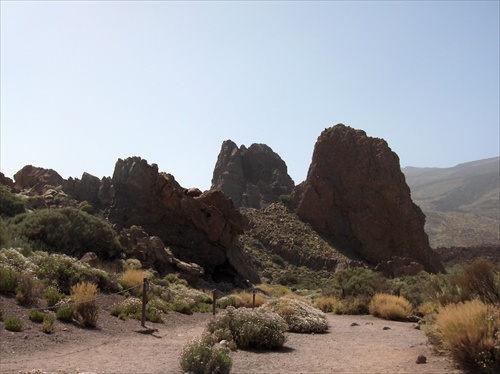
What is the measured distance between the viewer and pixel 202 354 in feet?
29.9

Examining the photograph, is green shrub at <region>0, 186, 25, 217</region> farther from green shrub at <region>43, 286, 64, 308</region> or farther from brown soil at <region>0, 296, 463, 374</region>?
brown soil at <region>0, 296, 463, 374</region>

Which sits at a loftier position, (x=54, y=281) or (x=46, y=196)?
(x=46, y=196)

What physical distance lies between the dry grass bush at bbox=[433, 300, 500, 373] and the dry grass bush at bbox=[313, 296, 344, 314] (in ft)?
49.1

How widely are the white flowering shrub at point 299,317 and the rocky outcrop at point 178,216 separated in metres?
A: 18.5

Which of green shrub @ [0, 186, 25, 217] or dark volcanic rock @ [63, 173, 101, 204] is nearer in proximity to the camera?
green shrub @ [0, 186, 25, 217]

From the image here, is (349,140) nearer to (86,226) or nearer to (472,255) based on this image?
(472,255)

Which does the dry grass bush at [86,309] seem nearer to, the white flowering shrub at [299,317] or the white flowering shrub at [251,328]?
the white flowering shrub at [251,328]

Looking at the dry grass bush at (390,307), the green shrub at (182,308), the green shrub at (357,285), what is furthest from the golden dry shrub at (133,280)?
the green shrub at (357,285)

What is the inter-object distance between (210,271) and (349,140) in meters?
32.2

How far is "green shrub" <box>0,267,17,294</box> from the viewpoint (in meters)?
14.2

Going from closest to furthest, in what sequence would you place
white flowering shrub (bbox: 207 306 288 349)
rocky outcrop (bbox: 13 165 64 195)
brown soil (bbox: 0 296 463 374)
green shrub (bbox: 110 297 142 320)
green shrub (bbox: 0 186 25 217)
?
1. brown soil (bbox: 0 296 463 374)
2. white flowering shrub (bbox: 207 306 288 349)
3. green shrub (bbox: 110 297 142 320)
4. green shrub (bbox: 0 186 25 217)
5. rocky outcrop (bbox: 13 165 64 195)

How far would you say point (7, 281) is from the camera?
46.7 feet

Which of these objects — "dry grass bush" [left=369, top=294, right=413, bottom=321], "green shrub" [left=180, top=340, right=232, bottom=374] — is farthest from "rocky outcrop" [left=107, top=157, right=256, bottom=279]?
"green shrub" [left=180, top=340, right=232, bottom=374]

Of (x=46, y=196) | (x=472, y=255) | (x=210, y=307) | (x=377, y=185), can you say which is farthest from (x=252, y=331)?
(x=472, y=255)
